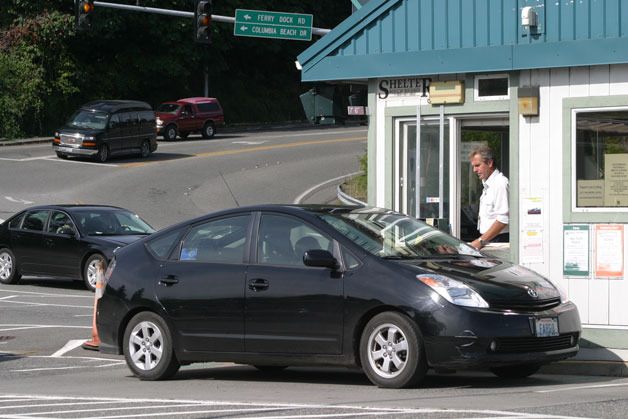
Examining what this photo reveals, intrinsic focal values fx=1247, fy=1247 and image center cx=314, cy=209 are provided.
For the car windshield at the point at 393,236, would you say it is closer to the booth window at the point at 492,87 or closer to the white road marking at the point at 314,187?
the booth window at the point at 492,87

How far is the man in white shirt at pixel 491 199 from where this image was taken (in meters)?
13.0

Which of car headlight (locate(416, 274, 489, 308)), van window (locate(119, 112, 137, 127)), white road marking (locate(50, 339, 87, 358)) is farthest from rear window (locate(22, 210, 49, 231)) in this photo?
van window (locate(119, 112, 137, 127))

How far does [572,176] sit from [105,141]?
3166 cm

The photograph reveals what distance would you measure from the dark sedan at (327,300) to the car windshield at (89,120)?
3101cm

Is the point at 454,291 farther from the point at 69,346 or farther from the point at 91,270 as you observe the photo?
the point at 91,270

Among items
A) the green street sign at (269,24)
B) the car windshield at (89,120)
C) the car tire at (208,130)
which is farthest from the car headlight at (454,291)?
the car tire at (208,130)

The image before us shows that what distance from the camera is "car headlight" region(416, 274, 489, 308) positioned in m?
10.2

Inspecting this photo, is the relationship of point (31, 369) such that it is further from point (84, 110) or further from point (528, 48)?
point (84, 110)

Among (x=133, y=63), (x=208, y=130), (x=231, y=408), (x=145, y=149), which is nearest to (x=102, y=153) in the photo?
(x=145, y=149)

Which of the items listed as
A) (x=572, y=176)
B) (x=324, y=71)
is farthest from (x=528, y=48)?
(x=324, y=71)

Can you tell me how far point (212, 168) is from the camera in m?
42.2

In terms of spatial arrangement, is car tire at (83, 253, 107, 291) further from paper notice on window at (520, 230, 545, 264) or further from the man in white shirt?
paper notice on window at (520, 230, 545, 264)

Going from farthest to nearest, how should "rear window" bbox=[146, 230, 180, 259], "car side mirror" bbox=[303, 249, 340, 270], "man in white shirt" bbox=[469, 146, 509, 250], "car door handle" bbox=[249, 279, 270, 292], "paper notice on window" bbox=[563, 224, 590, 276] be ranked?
"man in white shirt" bbox=[469, 146, 509, 250], "paper notice on window" bbox=[563, 224, 590, 276], "rear window" bbox=[146, 230, 180, 259], "car door handle" bbox=[249, 279, 270, 292], "car side mirror" bbox=[303, 249, 340, 270]

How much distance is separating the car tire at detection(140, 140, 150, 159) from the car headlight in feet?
116
